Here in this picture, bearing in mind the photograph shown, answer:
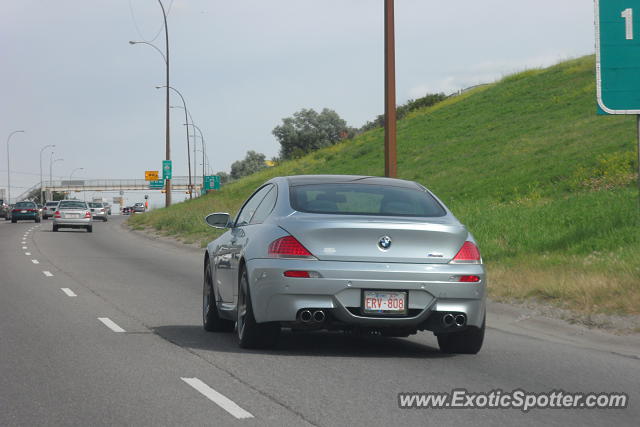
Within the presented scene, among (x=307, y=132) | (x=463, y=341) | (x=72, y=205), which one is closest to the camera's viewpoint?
(x=463, y=341)

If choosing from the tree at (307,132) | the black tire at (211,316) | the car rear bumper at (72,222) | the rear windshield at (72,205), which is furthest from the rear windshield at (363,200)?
the tree at (307,132)

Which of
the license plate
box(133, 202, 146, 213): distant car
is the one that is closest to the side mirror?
the license plate

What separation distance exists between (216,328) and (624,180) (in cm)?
2083

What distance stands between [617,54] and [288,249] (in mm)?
9527

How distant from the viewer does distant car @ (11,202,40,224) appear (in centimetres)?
7119

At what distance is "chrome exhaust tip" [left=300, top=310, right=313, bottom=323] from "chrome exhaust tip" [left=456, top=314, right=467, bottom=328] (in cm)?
129

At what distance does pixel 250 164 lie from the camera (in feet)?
626

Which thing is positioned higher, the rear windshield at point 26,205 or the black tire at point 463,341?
the rear windshield at point 26,205

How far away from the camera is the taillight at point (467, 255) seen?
31.1 feet

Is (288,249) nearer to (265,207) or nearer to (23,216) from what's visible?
(265,207)

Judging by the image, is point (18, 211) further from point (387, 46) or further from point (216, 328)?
point (216, 328)

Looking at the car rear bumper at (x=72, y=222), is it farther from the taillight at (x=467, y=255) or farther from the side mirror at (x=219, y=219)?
the taillight at (x=467, y=255)

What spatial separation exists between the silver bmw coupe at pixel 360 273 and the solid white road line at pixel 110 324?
251 cm

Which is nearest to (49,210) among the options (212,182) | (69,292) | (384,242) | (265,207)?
(212,182)
